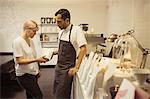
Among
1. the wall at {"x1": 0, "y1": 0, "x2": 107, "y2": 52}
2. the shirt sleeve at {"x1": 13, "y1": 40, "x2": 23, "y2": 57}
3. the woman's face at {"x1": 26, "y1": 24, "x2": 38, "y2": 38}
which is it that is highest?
the wall at {"x1": 0, "y1": 0, "x2": 107, "y2": 52}

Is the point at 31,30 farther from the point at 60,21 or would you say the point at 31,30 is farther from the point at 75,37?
the point at 75,37

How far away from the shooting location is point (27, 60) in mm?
2279

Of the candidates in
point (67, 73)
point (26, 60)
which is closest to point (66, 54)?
point (67, 73)

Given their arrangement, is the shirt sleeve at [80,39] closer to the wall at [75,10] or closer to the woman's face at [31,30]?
the woman's face at [31,30]

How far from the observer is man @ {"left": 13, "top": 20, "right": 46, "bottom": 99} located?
2293 mm

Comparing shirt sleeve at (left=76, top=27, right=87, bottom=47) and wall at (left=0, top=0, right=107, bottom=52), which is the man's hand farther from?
wall at (left=0, top=0, right=107, bottom=52)

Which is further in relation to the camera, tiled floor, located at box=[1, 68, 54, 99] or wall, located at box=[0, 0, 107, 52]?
wall, located at box=[0, 0, 107, 52]

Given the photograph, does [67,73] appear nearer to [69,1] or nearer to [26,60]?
[26,60]

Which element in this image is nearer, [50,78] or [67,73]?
[67,73]

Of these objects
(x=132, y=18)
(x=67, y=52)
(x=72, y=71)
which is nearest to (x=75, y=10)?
(x=132, y=18)

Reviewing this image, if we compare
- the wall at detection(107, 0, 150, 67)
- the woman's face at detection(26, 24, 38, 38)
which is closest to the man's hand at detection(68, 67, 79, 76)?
the woman's face at detection(26, 24, 38, 38)

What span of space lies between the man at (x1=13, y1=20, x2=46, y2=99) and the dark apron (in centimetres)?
22

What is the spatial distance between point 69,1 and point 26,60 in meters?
4.65

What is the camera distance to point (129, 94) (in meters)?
0.85
